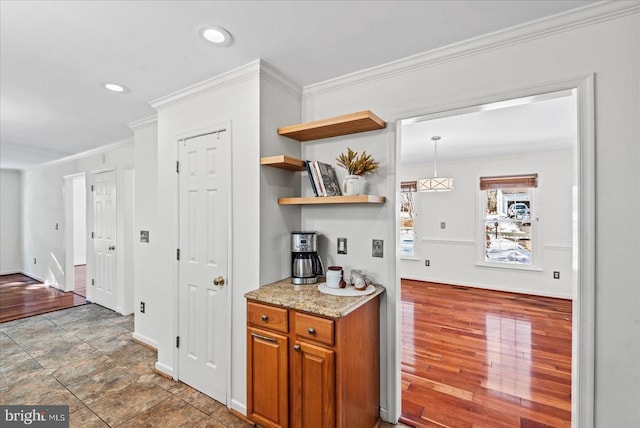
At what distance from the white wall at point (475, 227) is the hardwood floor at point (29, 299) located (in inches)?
215

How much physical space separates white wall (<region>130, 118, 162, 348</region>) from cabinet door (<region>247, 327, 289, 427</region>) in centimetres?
175

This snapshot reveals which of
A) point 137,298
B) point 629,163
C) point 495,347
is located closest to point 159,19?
point 629,163

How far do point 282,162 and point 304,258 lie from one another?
713 mm

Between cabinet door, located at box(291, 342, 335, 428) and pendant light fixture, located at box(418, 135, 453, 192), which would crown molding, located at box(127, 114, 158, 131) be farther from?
pendant light fixture, located at box(418, 135, 453, 192)

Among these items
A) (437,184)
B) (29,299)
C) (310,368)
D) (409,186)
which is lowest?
(29,299)

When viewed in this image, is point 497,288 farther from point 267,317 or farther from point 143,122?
point 143,122

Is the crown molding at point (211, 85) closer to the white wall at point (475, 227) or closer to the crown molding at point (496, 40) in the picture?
the crown molding at point (496, 40)

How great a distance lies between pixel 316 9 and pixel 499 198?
5.14 meters

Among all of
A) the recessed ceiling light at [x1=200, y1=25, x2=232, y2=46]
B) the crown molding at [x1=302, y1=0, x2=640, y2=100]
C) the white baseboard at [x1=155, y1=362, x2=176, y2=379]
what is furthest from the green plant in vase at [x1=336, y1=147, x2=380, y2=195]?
the white baseboard at [x1=155, y1=362, x2=176, y2=379]

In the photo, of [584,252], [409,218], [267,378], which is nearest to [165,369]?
[267,378]

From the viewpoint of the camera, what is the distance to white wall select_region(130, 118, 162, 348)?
3.19 metres

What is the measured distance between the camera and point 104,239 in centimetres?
443

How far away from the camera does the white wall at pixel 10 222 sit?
6.69 m

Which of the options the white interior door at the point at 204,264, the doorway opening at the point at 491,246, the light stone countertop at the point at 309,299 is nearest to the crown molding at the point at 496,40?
the doorway opening at the point at 491,246
